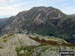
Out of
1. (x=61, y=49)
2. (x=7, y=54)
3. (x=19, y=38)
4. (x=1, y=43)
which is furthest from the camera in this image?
(x=19, y=38)

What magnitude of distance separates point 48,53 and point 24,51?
11020 millimetres

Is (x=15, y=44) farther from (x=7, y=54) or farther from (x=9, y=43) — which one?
(x=7, y=54)

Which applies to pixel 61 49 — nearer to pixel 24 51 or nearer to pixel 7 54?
pixel 24 51

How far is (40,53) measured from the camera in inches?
2864

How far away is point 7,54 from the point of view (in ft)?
229

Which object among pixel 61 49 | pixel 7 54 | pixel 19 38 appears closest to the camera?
pixel 7 54

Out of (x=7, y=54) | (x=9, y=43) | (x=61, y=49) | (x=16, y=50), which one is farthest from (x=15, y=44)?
(x=61, y=49)

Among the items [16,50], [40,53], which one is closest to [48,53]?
[40,53]

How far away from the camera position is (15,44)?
89.7 metres

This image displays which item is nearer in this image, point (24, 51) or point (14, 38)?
point (24, 51)

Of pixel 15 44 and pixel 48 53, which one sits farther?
pixel 15 44

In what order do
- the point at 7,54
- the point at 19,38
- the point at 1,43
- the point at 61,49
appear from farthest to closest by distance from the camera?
the point at 19,38, the point at 1,43, the point at 61,49, the point at 7,54

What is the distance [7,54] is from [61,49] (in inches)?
A: 843

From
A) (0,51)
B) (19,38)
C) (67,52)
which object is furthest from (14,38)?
(67,52)
